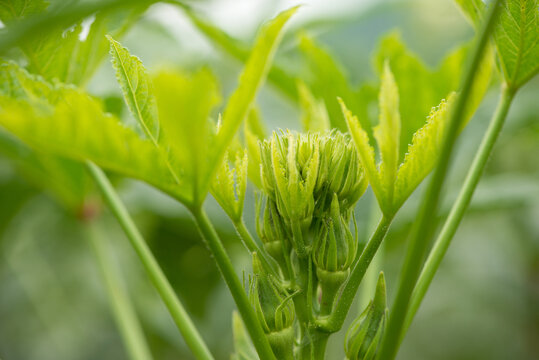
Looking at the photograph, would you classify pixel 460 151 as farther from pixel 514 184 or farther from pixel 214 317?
pixel 214 317

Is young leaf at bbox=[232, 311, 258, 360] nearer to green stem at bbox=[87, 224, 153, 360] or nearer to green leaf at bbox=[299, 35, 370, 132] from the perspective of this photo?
green stem at bbox=[87, 224, 153, 360]

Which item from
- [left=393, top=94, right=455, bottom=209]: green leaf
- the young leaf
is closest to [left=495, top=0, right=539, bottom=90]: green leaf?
[left=393, top=94, right=455, bottom=209]: green leaf

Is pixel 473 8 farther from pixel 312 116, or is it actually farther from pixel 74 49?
pixel 74 49

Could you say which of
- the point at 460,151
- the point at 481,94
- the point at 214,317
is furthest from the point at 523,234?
the point at 481,94

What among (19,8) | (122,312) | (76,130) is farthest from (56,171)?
(76,130)

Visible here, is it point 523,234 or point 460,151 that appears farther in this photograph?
point 523,234

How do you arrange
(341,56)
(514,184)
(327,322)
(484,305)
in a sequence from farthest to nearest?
1. (484,305)
2. (341,56)
3. (514,184)
4. (327,322)

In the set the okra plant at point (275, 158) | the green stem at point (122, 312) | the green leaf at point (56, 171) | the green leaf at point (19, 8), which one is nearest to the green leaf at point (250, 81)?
the okra plant at point (275, 158)

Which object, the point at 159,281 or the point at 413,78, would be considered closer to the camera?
the point at 159,281
